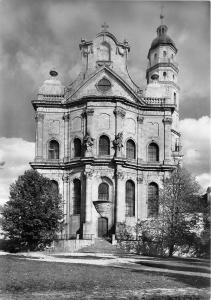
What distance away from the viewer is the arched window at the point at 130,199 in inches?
Answer: 1524

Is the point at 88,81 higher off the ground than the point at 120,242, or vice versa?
the point at 88,81

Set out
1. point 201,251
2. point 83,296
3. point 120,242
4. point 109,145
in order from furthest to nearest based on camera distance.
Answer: point 109,145 → point 120,242 → point 201,251 → point 83,296

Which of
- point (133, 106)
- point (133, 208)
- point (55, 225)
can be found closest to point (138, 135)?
point (133, 106)

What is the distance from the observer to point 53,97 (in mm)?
40719

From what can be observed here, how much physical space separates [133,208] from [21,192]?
1095 centimetres

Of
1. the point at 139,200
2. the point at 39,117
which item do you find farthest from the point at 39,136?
the point at 139,200

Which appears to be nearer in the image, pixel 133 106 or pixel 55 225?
pixel 55 225

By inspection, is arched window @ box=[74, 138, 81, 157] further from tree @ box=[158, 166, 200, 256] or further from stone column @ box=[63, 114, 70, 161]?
tree @ box=[158, 166, 200, 256]

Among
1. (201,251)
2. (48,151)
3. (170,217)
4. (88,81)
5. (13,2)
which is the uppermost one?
(88,81)

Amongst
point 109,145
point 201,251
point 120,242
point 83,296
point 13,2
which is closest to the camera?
point 83,296

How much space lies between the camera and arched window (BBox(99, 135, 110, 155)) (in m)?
39.0

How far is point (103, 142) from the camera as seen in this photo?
128ft

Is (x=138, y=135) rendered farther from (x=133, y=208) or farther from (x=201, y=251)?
(x=201, y=251)

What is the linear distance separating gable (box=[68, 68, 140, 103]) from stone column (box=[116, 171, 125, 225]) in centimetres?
697
